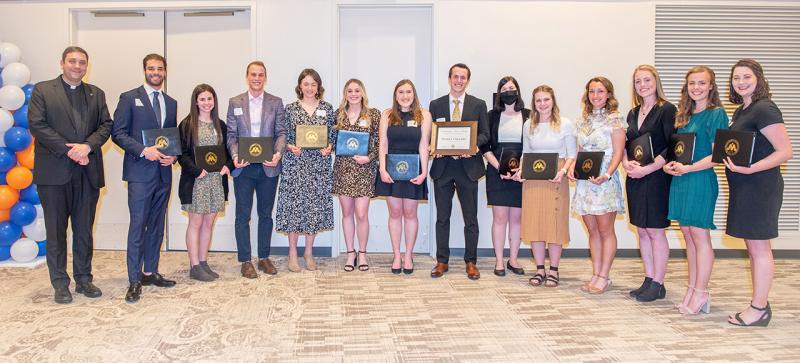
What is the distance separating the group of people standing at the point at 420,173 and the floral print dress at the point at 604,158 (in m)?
0.01

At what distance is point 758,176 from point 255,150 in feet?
11.7

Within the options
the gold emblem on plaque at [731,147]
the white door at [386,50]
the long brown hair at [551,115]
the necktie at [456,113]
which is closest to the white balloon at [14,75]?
the white door at [386,50]

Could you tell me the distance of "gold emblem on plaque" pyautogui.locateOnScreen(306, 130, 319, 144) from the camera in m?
4.75

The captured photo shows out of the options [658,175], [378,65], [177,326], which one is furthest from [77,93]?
[658,175]

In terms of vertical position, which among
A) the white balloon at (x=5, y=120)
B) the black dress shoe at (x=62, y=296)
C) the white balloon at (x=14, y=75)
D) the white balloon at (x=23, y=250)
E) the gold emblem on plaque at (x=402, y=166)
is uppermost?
the white balloon at (x=14, y=75)

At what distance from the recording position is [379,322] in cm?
358

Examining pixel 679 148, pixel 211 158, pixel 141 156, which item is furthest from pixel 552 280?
pixel 141 156

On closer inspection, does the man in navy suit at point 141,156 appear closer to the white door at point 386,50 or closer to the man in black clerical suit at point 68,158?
the man in black clerical suit at point 68,158

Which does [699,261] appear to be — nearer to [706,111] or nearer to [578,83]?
[706,111]

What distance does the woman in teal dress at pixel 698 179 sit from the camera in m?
3.61

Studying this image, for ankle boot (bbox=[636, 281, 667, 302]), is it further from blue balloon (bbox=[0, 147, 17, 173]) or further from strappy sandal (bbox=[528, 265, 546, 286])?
blue balloon (bbox=[0, 147, 17, 173])

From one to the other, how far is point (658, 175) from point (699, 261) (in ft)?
2.10

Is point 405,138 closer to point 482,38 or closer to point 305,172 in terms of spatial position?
point 305,172

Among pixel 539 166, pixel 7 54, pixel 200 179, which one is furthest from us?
pixel 7 54
